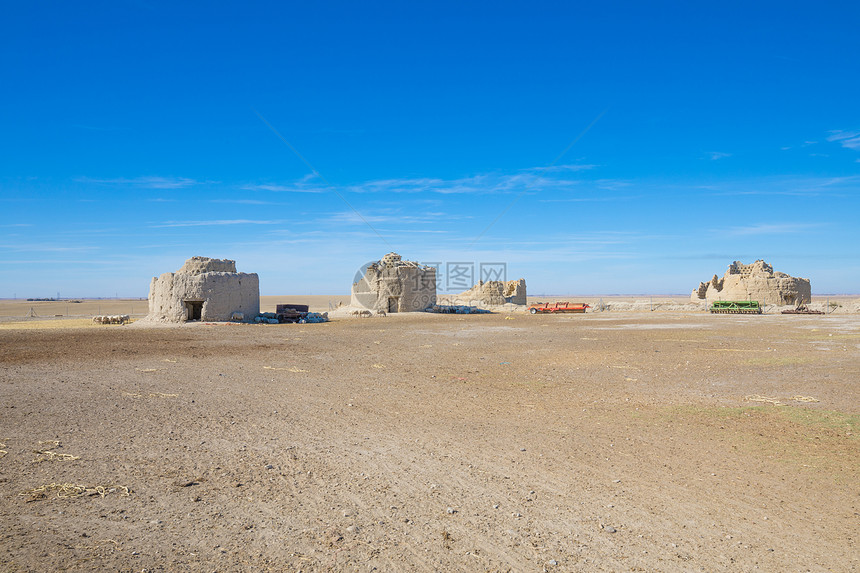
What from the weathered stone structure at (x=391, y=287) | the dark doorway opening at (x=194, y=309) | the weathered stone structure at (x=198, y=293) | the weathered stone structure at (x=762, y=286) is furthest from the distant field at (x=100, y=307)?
the dark doorway opening at (x=194, y=309)

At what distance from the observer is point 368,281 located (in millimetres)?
37406

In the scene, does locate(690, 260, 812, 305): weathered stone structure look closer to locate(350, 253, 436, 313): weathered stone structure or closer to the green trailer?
the green trailer

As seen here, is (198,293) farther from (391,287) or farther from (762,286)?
(762,286)

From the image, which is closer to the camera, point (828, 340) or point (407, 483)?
point (407, 483)

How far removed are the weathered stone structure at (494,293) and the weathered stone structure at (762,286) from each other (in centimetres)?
1593

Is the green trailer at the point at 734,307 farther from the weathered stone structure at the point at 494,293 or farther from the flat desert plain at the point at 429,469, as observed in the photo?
the flat desert plain at the point at 429,469

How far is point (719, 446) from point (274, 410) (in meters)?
6.08

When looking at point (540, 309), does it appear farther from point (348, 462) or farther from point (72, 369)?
point (348, 462)

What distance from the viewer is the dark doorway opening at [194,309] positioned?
86.6 ft

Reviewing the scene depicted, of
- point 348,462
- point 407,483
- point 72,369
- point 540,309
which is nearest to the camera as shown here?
point 407,483

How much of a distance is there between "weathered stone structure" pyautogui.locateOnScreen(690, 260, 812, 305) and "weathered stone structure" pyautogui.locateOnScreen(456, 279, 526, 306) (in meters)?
15.9

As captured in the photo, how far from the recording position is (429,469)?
217 inches

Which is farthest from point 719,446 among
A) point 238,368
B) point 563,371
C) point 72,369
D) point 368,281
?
point 368,281

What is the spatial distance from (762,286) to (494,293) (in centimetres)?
2036
